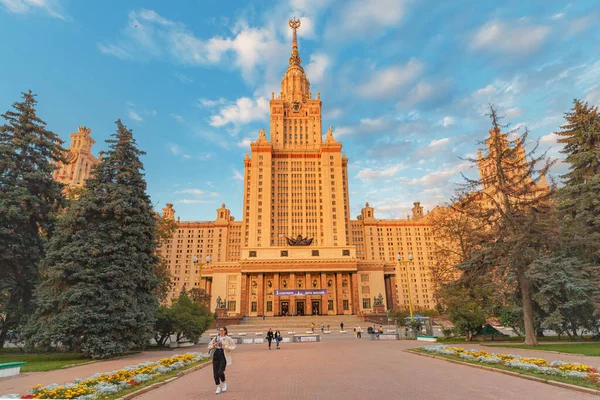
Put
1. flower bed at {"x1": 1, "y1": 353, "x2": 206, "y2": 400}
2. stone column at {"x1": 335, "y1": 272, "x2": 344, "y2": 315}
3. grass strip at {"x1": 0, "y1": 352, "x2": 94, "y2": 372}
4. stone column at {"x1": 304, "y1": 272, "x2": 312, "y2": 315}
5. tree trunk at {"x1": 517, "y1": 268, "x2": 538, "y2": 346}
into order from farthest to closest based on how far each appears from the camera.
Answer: stone column at {"x1": 335, "y1": 272, "x2": 344, "y2": 315} < stone column at {"x1": 304, "y1": 272, "x2": 312, "y2": 315} < tree trunk at {"x1": 517, "y1": 268, "x2": 538, "y2": 346} < grass strip at {"x1": 0, "y1": 352, "x2": 94, "y2": 372} < flower bed at {"x1": 1, "y1": 353, "x2": 206, "y2": 400}

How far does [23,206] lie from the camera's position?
64.9 ft

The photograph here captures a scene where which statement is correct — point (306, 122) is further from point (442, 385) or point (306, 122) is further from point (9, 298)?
point (442, 385)

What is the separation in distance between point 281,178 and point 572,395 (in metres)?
85.0

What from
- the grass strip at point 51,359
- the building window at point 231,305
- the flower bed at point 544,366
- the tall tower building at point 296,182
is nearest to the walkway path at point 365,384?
the flower bed at point 544,366

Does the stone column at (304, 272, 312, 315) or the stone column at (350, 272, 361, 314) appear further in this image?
the stone column at (350, 272, 361, 314)

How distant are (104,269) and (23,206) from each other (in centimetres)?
645

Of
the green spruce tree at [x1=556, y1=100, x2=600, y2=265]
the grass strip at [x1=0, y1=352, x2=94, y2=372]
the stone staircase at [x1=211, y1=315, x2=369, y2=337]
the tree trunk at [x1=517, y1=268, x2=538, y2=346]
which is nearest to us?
the grass strip at [x1=0, y1=352, x2=94, y2=372]

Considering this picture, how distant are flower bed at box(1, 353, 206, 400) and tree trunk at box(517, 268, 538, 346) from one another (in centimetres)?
1859

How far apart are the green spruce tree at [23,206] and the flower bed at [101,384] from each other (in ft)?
42.6

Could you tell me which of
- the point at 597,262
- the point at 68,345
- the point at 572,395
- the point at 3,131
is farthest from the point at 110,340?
the point at 597,262

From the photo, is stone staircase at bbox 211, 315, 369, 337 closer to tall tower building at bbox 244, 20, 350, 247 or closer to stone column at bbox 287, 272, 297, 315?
stone column at bbox 287, 272, 297, 315

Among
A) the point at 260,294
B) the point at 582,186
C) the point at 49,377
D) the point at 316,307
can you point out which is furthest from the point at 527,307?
the point at 260,294

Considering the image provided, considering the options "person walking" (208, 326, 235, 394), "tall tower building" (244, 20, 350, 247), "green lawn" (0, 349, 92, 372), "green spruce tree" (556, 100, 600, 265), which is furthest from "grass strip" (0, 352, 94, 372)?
"tall tower building" (244, 20, 350, 247)

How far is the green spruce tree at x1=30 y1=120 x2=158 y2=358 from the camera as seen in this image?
17375mm
